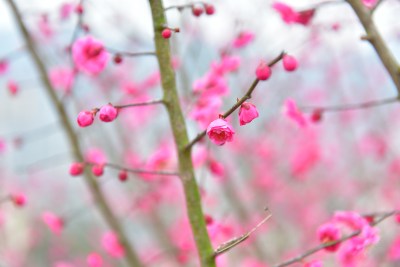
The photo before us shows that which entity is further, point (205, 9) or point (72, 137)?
point (72, 137)

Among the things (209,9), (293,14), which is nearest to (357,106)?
(293,14)

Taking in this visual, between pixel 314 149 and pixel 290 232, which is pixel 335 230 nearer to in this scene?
pixel 314 149

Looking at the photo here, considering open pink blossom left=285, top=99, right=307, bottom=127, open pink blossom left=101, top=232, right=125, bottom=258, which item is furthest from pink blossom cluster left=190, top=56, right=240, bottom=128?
open pink blossom left=101, top=232, right=125, bottom=258

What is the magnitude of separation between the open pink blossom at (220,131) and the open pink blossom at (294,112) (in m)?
1.01

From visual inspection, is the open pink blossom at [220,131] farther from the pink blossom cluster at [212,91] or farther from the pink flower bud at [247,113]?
the pink blossom cluster at [212,91]

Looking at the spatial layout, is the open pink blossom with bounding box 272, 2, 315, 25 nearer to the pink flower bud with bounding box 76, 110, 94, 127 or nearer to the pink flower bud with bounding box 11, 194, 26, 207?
the pink flower bud with bounding box 76, 110, 94, 127

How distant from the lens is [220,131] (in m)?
1.27

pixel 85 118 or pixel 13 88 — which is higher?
pixel 13 88

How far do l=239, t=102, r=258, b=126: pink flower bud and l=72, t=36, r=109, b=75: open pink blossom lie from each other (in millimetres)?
847

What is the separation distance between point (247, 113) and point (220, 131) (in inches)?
3.4

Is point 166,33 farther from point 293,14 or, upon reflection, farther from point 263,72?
point 293,14

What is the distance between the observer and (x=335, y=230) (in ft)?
5.99

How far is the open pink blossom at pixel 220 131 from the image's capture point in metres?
1.21

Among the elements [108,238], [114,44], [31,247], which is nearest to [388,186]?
[114,44]
